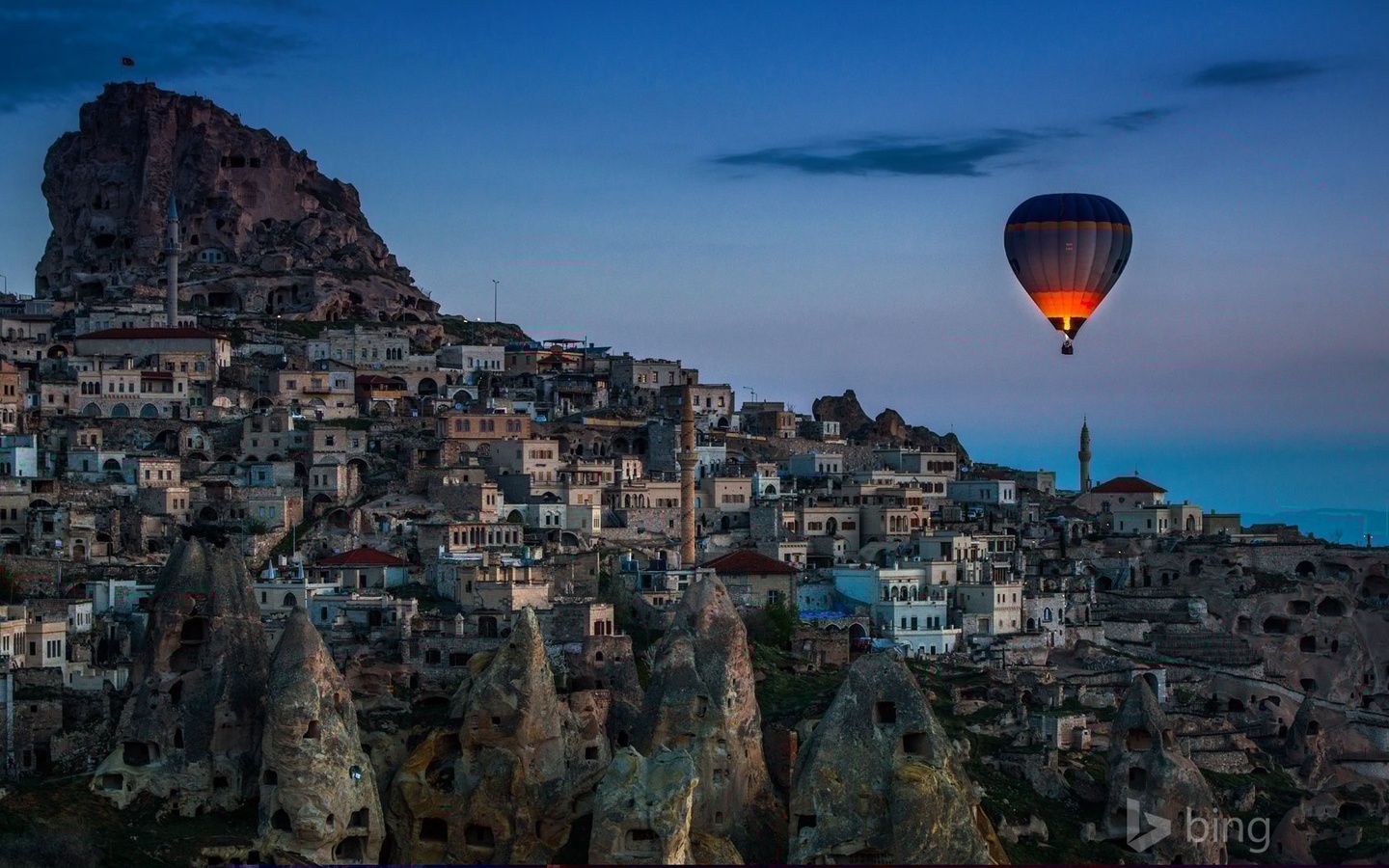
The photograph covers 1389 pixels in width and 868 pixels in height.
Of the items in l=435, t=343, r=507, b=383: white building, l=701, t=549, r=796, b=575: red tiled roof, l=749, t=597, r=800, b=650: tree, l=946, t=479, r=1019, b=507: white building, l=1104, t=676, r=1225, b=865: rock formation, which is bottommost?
l=1104, t=676, r=1225, b=865: rock formation

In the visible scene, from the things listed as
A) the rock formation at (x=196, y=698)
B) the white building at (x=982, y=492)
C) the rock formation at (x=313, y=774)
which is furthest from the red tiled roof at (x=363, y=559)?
→ the white building at (x=982, y=492)

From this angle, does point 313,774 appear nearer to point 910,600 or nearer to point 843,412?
point 910,600

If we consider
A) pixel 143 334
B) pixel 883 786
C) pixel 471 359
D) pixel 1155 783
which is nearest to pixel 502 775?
pixel 883 786

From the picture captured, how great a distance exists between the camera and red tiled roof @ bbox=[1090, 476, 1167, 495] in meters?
95.2

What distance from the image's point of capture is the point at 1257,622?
80375 millimetres

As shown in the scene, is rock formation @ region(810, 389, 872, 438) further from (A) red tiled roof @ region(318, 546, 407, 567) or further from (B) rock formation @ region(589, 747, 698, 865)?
(B) rock formation @ region(589, 747, 698, 865)

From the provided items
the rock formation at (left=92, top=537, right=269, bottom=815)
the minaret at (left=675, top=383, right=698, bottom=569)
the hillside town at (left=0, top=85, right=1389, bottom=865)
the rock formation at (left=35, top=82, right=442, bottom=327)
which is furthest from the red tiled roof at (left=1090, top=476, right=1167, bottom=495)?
the rock formation at (left=92, top=537, right=269, bottom=815)

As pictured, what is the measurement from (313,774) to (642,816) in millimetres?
8499

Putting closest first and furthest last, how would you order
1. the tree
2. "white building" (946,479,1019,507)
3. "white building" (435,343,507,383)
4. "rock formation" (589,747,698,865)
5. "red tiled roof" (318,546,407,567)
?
1. "rock formation" (589,747,698,865)
2. the tree
3. "red tiled roof" (318,546,407,567)
4. "white building" (946,479,1019,507)
5. "white building" (435,343,507,383)

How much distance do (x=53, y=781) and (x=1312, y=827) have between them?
31.8 m

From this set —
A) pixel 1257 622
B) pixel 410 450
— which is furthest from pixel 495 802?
pixel 1257 622

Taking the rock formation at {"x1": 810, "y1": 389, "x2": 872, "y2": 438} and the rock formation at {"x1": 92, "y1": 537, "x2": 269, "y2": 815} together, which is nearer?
the rock formation at {"x1": 92, "y1": 537, "x2": 269, "y2": 815}

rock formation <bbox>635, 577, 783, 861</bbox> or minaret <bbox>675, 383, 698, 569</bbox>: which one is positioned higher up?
minaret <bbox>675, 383, 698, 569</bbox>

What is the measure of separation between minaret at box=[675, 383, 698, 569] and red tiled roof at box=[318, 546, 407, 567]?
939 centimetres
